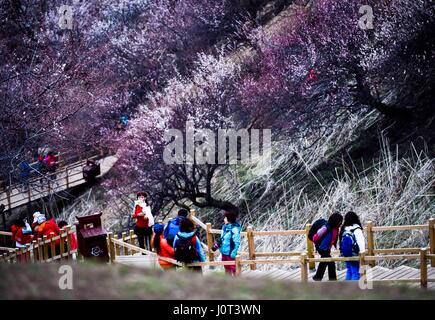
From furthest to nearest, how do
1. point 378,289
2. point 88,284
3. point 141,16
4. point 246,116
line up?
point 141,16, point 246,116, point 378,289, point 88,284

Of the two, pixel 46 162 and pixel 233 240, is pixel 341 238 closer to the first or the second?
pixel 233 240

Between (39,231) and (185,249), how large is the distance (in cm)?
537

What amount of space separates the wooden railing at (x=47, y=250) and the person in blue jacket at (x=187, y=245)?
12.7ft

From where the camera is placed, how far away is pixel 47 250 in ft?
52.1

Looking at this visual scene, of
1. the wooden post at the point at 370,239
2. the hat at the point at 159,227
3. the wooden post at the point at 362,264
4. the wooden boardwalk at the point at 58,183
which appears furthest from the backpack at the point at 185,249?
the wooden boardwalk at the point at 58,183

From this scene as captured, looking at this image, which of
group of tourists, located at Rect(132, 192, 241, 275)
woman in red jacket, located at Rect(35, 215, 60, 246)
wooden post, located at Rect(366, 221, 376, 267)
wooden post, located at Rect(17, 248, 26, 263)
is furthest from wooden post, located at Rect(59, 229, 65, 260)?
wooden post, located at Rect(366, 221, 376, 267)

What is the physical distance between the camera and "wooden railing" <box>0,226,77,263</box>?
1559 cm

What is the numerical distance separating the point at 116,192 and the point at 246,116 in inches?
177

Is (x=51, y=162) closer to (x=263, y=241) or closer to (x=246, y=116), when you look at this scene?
(x=246, y=116)

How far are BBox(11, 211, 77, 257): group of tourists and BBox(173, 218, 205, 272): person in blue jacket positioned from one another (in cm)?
403

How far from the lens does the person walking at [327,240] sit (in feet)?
39.5

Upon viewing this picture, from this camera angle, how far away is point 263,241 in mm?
19500

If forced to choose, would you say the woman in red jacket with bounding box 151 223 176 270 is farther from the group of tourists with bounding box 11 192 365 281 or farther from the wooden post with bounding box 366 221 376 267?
the wooden post with bounding box 366 221 376 267
